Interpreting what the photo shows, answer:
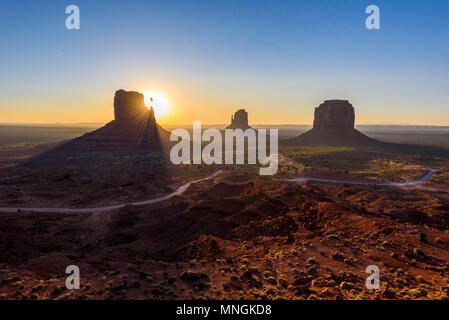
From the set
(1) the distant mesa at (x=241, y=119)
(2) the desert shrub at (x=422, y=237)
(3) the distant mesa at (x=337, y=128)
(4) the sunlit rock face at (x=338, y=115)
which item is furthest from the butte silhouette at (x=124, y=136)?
(1) the distant mesa at (x=241, y=119)

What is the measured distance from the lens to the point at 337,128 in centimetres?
12562

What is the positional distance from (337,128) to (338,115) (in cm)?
714

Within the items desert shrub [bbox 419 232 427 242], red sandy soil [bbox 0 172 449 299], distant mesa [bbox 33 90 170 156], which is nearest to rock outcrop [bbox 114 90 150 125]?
distant mesa [bbox 33 90 170 156]

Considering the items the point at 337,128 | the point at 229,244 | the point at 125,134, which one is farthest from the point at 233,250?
the point at 337,128

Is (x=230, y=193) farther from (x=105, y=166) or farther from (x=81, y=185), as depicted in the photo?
(x=105, y=166)

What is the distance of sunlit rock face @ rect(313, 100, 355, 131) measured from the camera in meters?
123

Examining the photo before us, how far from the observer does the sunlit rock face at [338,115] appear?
4853 inches

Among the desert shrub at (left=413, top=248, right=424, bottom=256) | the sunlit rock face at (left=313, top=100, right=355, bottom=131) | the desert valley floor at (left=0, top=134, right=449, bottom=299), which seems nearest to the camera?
the desert valley floor at (left=0, top=134, right=449, bottom=299)

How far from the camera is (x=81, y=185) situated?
4475cm

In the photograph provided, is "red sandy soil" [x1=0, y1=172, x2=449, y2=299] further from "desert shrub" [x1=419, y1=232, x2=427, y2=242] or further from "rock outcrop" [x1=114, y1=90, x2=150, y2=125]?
"rock outcrop" [x1=114, y1=90, x2=150, y2=125]

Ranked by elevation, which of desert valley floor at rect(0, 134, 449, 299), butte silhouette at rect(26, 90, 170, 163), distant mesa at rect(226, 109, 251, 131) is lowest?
desert valley floor at rect(0, 134, 449, 299)

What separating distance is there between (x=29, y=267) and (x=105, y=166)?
5219 cm

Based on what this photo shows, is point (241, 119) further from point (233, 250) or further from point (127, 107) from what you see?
point (233, 250)
